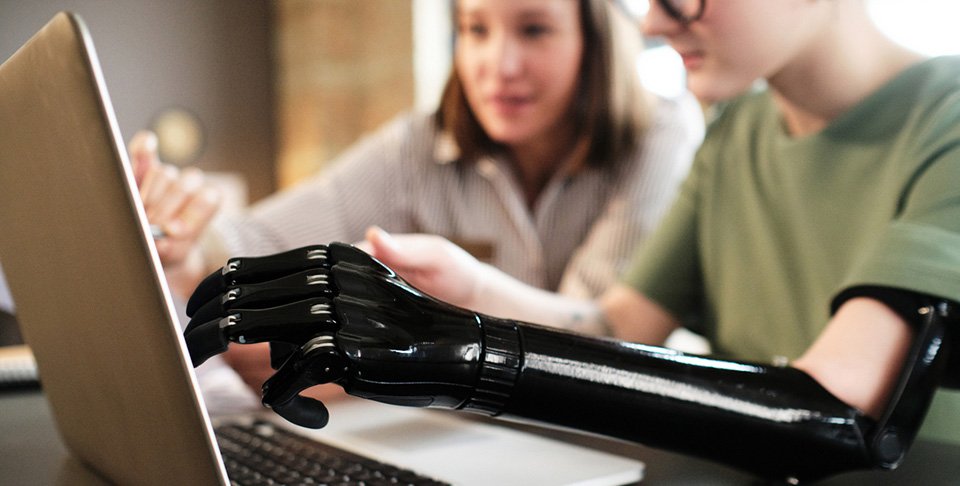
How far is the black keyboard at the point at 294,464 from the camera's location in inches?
18.0

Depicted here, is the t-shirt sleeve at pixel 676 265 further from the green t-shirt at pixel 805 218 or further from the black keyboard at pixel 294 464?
the black keyboard at pixel 294 464

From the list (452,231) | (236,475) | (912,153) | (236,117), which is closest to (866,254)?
(912,153)

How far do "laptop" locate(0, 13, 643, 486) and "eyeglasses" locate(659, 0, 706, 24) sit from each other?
0.41 metres

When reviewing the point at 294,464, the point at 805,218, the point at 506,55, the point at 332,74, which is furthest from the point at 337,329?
the point at 332,74

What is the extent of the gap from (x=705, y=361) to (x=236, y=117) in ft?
12.4

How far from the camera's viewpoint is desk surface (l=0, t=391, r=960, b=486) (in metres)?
0.51

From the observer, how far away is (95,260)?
0.33m

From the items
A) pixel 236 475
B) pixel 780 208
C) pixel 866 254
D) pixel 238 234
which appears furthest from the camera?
pixel 238 234

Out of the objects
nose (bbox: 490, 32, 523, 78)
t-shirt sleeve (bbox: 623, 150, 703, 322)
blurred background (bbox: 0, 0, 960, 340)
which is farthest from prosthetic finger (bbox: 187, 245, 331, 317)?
blurred background (bbox: 0, 0, 960, 340)

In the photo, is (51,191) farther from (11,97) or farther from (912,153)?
(912,153)

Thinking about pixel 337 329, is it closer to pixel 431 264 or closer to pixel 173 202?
pixel 431 264

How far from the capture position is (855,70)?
77cm

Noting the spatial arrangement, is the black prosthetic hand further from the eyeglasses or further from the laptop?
the eyeglasses

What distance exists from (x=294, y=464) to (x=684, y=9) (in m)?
0.53
